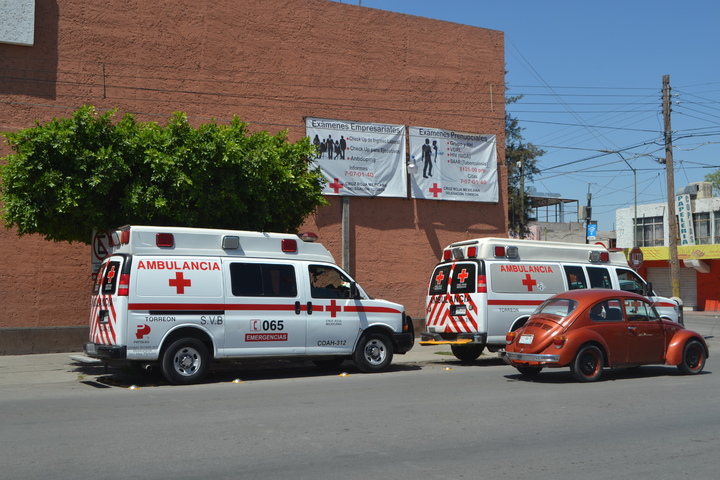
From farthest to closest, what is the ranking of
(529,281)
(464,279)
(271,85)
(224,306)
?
(271,85) → (529,281) → (464,279) → (224,306)

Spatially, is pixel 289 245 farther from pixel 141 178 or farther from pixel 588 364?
pixel 588 364

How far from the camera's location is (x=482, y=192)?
929 inches

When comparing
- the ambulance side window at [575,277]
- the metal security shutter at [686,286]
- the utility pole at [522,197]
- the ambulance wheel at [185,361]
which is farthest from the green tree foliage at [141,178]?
the metal security shutter at [686,286]

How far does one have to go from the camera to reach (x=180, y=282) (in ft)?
40.0

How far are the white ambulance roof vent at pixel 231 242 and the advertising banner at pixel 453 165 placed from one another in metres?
10.4

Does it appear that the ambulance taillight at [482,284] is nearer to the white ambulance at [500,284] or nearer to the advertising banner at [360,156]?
the white ambulance at [500,284]

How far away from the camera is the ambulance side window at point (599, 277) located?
54.9 feet

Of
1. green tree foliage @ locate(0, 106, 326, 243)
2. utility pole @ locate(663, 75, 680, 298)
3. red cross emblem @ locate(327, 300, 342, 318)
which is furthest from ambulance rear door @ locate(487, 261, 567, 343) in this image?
utility pole @ locate(663, 75, 680, 298)

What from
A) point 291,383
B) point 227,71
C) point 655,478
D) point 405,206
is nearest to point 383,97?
point 405,206

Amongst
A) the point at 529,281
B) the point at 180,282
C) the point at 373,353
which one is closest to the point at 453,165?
the point at 529,281

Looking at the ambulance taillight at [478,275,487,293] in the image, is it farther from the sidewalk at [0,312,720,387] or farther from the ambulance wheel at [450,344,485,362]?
the sidewalk at [0,312,720,387]

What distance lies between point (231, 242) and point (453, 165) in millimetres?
11672

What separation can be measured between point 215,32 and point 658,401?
14.9m

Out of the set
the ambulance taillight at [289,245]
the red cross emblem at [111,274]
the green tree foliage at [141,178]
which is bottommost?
the red cross emblem at [111,274]
